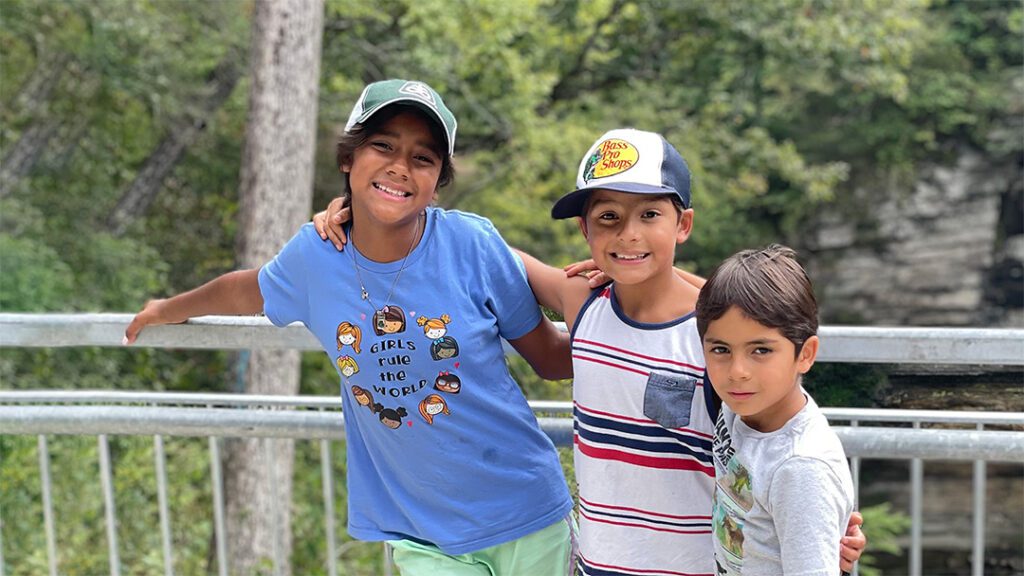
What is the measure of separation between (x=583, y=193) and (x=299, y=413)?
990 millimetres

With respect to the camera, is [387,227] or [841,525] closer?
[841,525]

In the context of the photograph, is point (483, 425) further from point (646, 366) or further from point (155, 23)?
point (155, 23)

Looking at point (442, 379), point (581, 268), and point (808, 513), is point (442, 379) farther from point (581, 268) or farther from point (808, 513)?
point (808, 513)

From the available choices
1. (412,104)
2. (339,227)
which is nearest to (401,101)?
(412,104)

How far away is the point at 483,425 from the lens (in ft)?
7.01

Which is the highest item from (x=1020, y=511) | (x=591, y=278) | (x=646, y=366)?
(x=591, y=278)

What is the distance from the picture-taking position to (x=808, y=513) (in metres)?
1.64

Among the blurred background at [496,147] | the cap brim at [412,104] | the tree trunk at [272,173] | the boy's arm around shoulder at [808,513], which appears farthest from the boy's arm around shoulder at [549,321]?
the tree trunk at [272,173]

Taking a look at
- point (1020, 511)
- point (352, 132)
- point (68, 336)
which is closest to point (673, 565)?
point (352, 132)

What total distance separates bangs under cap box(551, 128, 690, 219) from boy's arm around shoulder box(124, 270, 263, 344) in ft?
2.62

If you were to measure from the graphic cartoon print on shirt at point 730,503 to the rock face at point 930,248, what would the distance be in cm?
1369

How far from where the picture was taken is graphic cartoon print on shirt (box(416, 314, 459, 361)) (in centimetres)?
207

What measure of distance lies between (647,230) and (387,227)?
1.85 ft

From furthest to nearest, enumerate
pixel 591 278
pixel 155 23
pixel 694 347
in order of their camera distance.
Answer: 1. pixel 155 23
2. pixel 591 278
3. pixel 694 347
